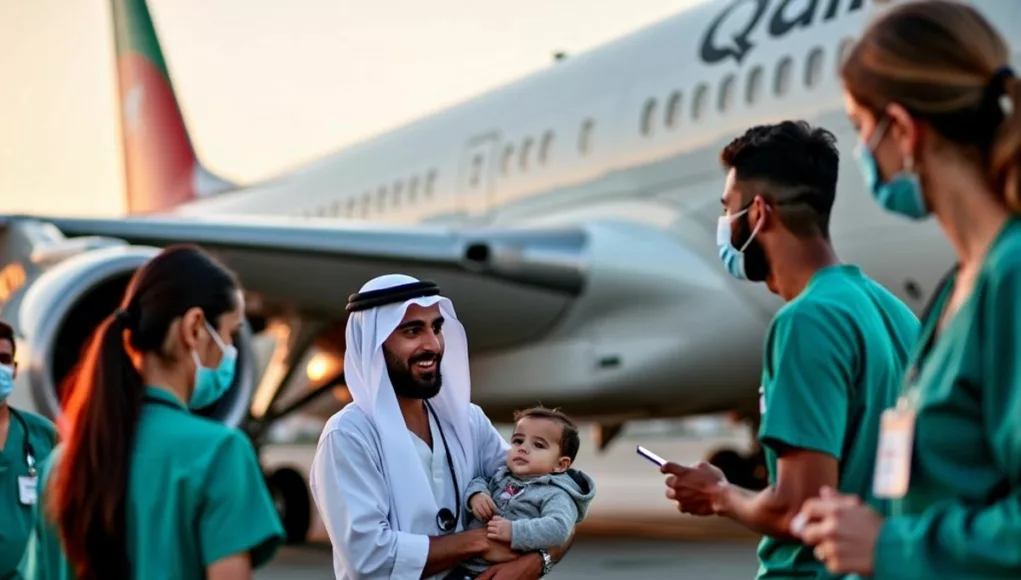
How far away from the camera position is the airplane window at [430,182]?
1153cm

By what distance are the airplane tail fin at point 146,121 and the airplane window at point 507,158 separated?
8181 mm

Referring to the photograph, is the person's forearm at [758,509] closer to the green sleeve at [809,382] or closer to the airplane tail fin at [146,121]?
the green sleeve at [809,382]

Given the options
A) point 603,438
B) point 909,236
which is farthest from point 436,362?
point 603,438

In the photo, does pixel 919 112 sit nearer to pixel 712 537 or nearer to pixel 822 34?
pixel 822 34

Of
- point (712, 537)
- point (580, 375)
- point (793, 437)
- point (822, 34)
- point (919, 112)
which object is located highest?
point (822, 34)

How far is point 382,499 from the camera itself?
8.45ft

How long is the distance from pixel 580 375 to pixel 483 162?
7.89ft

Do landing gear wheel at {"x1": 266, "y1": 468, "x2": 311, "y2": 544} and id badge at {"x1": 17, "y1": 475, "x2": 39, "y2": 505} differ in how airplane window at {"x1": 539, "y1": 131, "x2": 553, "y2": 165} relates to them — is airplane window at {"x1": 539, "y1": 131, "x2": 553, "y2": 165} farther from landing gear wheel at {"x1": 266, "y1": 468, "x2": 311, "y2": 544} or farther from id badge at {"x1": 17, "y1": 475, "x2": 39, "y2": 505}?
id badge at {"x1": 17, "y1": 475, "x2": 39, "y2": 505}

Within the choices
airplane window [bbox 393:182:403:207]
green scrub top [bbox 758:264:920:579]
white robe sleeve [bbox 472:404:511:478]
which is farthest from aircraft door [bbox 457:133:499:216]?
green scrub top [bbox 758:264:920:579]

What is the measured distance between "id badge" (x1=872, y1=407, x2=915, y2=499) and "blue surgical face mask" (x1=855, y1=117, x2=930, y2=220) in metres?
0.22

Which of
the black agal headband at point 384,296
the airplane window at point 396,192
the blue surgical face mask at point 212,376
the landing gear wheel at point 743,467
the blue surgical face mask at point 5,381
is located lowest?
the landing gear wheel at point 743,467

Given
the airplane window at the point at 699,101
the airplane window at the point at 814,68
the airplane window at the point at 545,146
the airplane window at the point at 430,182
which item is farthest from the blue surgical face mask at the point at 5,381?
the airplane window at the point at 430,182

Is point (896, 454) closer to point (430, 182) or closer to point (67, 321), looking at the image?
point (67, 321)

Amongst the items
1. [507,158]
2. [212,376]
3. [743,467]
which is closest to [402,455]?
[212,376]
